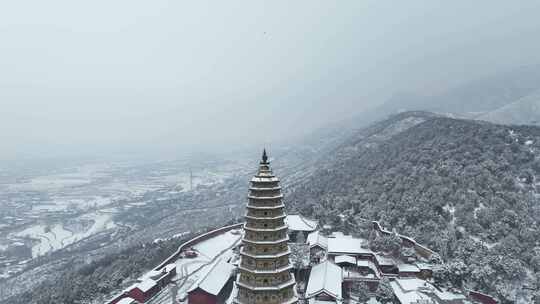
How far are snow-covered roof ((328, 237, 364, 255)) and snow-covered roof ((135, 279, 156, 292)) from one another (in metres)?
24.8

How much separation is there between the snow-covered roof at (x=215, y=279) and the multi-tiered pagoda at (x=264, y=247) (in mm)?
18310

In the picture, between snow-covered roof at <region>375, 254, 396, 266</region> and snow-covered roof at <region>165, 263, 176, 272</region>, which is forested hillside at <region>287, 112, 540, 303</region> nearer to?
snow-covered roof at <region>375, 254, 396, 266</region>

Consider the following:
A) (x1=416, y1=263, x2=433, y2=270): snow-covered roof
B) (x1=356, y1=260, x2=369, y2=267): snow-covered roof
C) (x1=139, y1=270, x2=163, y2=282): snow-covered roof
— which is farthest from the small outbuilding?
(x1=416, y1=263, x2=433, y2=270): snow-covered roof

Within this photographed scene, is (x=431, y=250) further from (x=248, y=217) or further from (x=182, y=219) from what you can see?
(x=182, y=219)

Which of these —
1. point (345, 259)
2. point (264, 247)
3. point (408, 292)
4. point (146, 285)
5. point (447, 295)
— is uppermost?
point (264, 247)

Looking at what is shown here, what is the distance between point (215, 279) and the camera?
49.2 meters

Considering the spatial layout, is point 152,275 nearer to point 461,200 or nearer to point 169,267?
point 169,267

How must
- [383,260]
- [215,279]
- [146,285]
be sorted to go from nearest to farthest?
[215,279], [146,285], [383,260]

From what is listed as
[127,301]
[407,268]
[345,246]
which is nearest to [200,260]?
[127,301]

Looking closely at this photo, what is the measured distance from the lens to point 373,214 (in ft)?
233

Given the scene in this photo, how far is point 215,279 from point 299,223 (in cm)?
2292

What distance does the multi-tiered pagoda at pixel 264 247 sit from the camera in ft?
96.1

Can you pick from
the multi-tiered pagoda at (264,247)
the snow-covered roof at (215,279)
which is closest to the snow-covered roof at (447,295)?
the multi-tiered pagoda at (264,247)

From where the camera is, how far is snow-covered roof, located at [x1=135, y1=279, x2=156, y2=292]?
4956 centimetres
